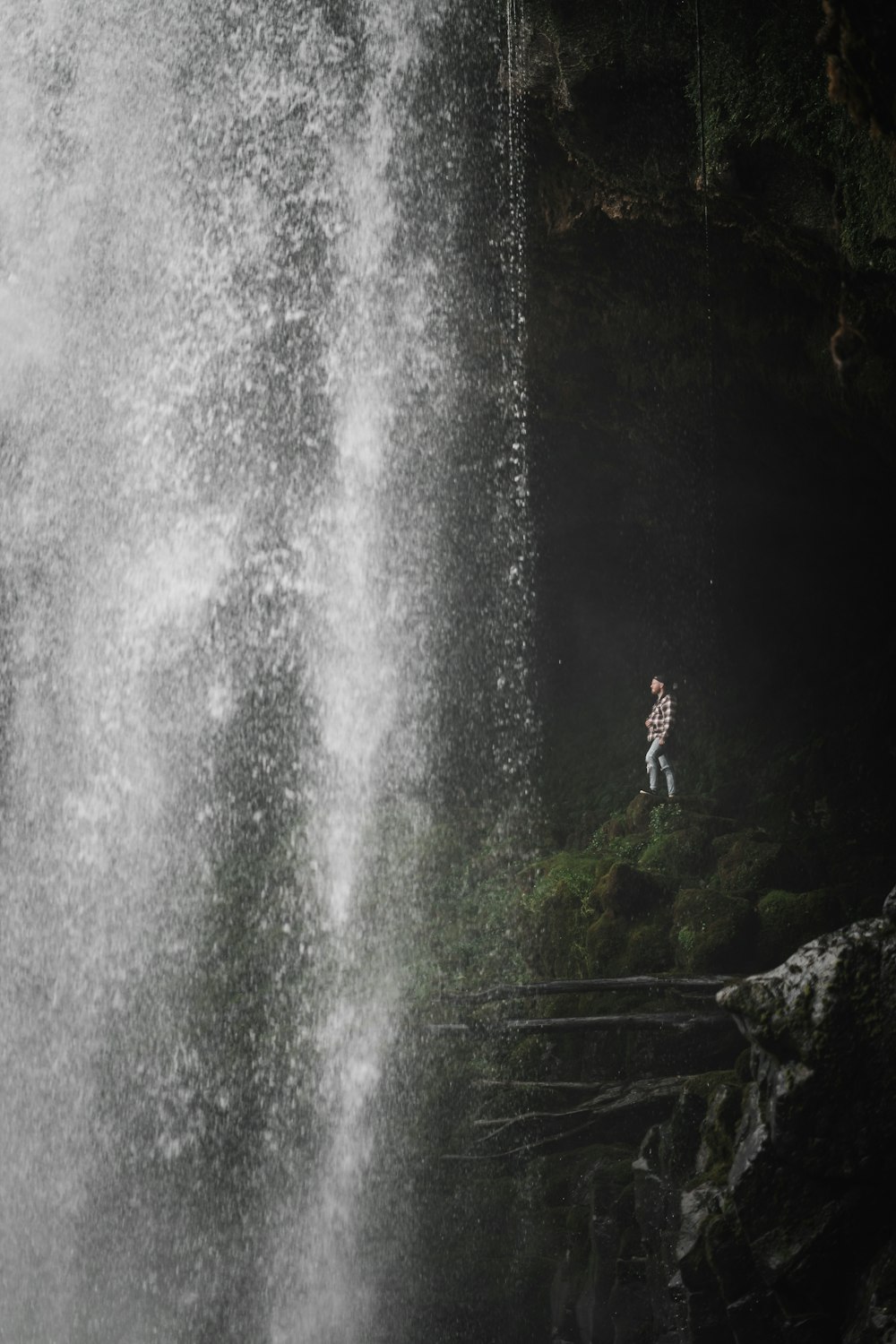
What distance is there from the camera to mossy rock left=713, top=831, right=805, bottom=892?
8391mm

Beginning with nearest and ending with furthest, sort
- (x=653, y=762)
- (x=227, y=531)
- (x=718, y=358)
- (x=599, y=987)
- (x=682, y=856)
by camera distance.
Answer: (x=599, y=987) → (x=682, y=856) → (x=718, y=358) → (x=653, y=762) → (x=227, y=531)

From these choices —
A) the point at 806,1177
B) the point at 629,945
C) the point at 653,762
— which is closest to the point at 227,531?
the point at 653,762

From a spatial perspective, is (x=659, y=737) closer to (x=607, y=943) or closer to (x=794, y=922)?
Result: (x=607, y=943)

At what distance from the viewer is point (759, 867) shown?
843cm

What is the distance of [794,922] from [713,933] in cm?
60

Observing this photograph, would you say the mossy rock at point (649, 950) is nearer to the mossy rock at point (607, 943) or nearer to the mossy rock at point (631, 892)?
the mossy rock at point (607, 943)

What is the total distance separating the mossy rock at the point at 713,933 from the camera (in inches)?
298

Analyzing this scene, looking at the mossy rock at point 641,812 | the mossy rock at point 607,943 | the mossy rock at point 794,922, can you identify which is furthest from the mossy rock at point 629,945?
the mossy rock at point 641,812

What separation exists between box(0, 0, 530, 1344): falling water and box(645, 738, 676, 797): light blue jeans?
8.25ft

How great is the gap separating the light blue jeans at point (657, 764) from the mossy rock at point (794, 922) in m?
2.62

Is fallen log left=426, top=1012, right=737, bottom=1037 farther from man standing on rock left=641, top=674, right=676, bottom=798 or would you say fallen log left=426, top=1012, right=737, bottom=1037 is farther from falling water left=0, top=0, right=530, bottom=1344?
man standing on rock left=641, top=674, right=676, bottom=798

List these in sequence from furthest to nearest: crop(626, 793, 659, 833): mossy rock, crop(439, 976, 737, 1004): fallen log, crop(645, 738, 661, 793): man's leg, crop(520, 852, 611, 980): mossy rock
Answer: crop(645, 738, 661, 793): man's leg < crop(626, 793, 659, 833): mossy rock < crop(520, 852, 611, 980): mossy rock < crop(439, 976, 737, 1004): fallen log

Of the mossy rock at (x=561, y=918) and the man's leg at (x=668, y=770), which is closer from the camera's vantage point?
the mossy rock at (x=561, y=918)

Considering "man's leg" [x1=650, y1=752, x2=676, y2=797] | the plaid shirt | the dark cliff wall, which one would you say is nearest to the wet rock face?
the dark cliff wall
